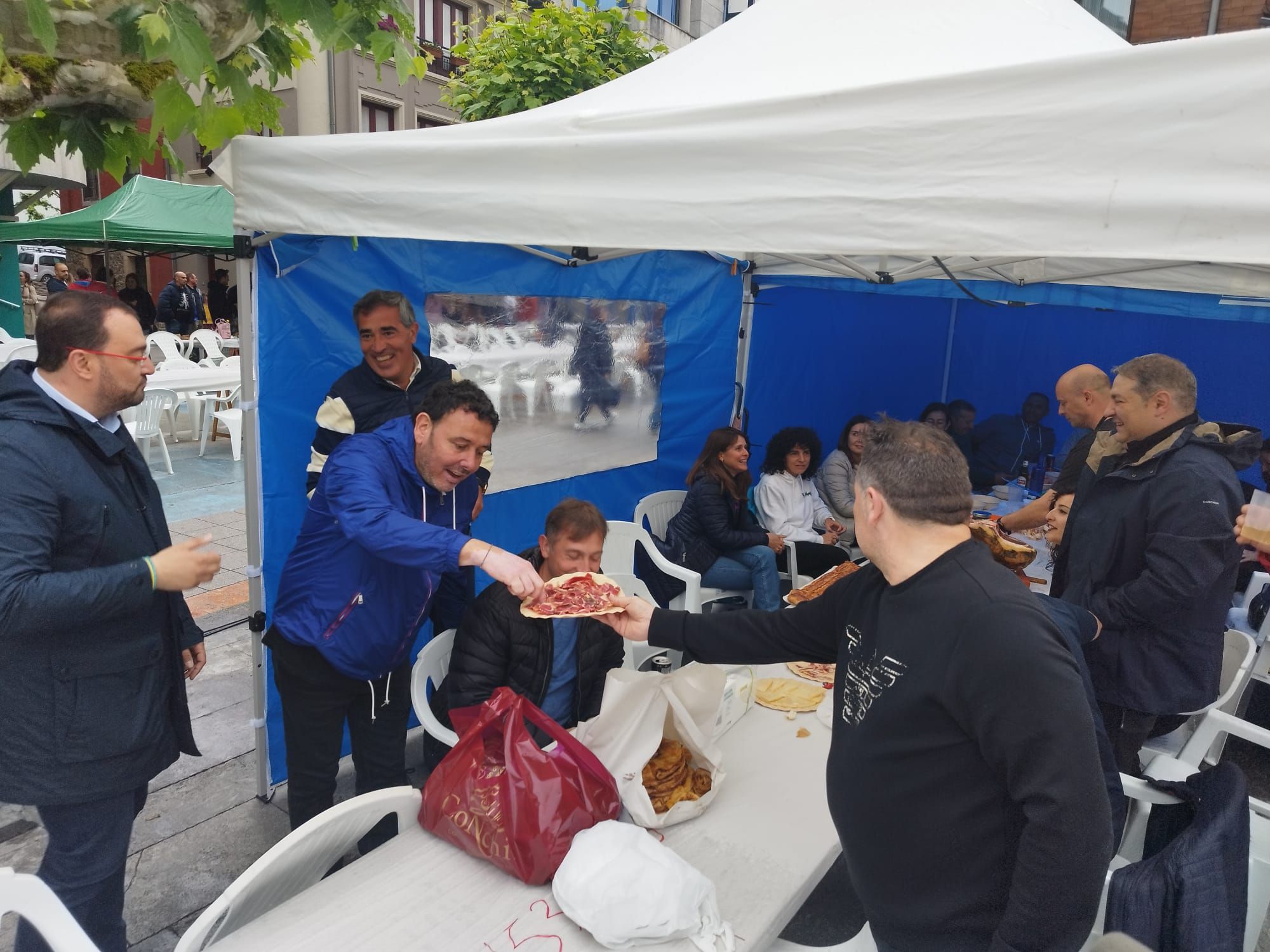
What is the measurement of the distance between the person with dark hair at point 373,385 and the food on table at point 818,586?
151cm

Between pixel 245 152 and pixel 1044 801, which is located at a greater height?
pixel 245 152

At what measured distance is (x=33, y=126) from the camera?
9.60 ft

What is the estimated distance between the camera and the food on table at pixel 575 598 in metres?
2.35

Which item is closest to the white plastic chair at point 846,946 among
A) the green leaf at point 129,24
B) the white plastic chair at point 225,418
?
the green leaf at point 129,24

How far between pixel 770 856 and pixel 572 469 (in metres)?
3.16

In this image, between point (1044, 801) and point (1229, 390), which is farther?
point (1229, 390)

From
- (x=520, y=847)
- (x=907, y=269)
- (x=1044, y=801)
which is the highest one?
(x=907, y=269)

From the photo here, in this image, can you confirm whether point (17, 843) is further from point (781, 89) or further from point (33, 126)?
point (781, 89)

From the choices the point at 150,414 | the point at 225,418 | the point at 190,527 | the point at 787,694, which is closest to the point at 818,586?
the point at 787,694

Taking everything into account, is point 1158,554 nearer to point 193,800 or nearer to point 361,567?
point 361,567

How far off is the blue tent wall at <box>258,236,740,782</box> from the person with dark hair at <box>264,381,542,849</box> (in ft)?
2.58

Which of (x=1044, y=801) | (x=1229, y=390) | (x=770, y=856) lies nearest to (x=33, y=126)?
(x=770, y=856)

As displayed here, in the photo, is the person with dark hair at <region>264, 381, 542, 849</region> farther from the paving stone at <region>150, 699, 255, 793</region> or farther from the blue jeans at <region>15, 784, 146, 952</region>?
the paving stone at <region>150, 699, 255, 793</region>

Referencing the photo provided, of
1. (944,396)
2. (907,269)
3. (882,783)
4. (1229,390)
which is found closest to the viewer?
(882,783)
